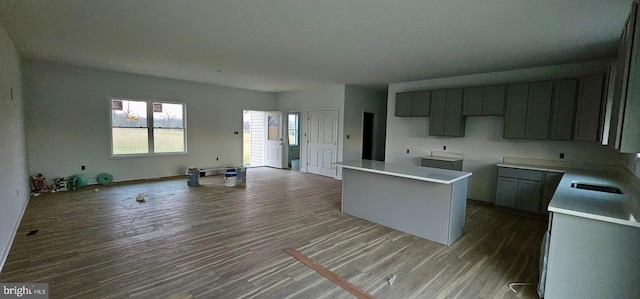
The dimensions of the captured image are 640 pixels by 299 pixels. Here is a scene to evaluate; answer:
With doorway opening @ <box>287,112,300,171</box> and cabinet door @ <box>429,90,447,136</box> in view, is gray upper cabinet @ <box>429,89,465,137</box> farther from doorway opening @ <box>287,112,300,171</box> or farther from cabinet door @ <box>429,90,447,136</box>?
doorway opening @ <box>287,112,300,171</box>

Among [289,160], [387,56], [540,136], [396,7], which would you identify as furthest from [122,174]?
[540,136]

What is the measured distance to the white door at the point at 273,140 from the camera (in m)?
9.01

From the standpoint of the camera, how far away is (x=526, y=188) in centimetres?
438

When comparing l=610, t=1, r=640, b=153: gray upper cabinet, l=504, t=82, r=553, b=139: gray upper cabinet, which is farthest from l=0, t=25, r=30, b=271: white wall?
l=504, t=82, r=553, b=139: gray upper cabinet

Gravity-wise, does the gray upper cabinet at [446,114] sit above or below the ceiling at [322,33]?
below

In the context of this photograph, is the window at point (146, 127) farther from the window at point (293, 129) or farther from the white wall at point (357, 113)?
the white wall at point (357, 113)

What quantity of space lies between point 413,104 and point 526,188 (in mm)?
2609

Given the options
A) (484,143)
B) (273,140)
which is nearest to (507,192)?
(484,143)

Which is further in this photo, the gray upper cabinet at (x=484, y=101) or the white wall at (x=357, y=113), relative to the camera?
the white wall at (x=357, y=113)

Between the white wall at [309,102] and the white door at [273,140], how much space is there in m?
0.27

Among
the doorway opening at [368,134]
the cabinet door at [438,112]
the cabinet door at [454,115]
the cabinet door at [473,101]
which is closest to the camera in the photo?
the cabinet door at [473,101]

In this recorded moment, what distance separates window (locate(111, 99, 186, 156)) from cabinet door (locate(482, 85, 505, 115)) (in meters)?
6.98

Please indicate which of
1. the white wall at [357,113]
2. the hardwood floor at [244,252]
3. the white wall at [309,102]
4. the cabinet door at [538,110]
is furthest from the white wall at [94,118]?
the cabinet door at [538,110]

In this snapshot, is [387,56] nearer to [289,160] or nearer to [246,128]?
[289,160]
